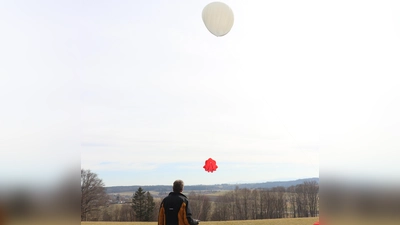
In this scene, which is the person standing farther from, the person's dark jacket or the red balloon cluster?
the red balloon cluster

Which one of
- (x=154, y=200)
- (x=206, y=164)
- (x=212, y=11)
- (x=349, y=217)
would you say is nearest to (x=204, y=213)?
(x=154, y=200)

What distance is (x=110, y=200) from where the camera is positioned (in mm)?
10062

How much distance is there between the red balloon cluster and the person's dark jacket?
2589 mm

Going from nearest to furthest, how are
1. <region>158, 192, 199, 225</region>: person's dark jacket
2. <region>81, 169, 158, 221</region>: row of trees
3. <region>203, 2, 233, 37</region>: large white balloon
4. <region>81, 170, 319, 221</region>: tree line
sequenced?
1. <region>158, 192, 199, 225</region>: person's dark jacket
2. <region>203, 2, 233, 37</region>: large white balloon
3. <region>81, 169, 158, 221</region>: row of trees
4. <region>81, 170, 319, 221</region>: tree line

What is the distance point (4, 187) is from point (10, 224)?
0.14 metres

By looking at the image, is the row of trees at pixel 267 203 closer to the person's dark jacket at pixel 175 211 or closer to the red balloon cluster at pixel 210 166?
the red balloon cluster at pixel 210 166

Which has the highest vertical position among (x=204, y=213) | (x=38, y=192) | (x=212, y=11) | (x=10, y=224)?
(x=212, y=11)

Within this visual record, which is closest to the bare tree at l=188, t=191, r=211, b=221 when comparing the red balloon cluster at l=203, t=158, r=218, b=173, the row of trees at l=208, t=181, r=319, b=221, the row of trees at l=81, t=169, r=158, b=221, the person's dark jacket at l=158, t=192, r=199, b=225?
the row of trees at l=208, t=181, r=319, b=221

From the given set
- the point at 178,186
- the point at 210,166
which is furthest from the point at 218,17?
the point at 210,166

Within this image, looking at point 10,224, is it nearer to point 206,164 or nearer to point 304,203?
point 206,164

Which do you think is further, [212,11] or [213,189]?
[213,189]

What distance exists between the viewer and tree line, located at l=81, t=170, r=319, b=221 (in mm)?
8695

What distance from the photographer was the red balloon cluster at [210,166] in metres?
5.50

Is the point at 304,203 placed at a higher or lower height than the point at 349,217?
lower
